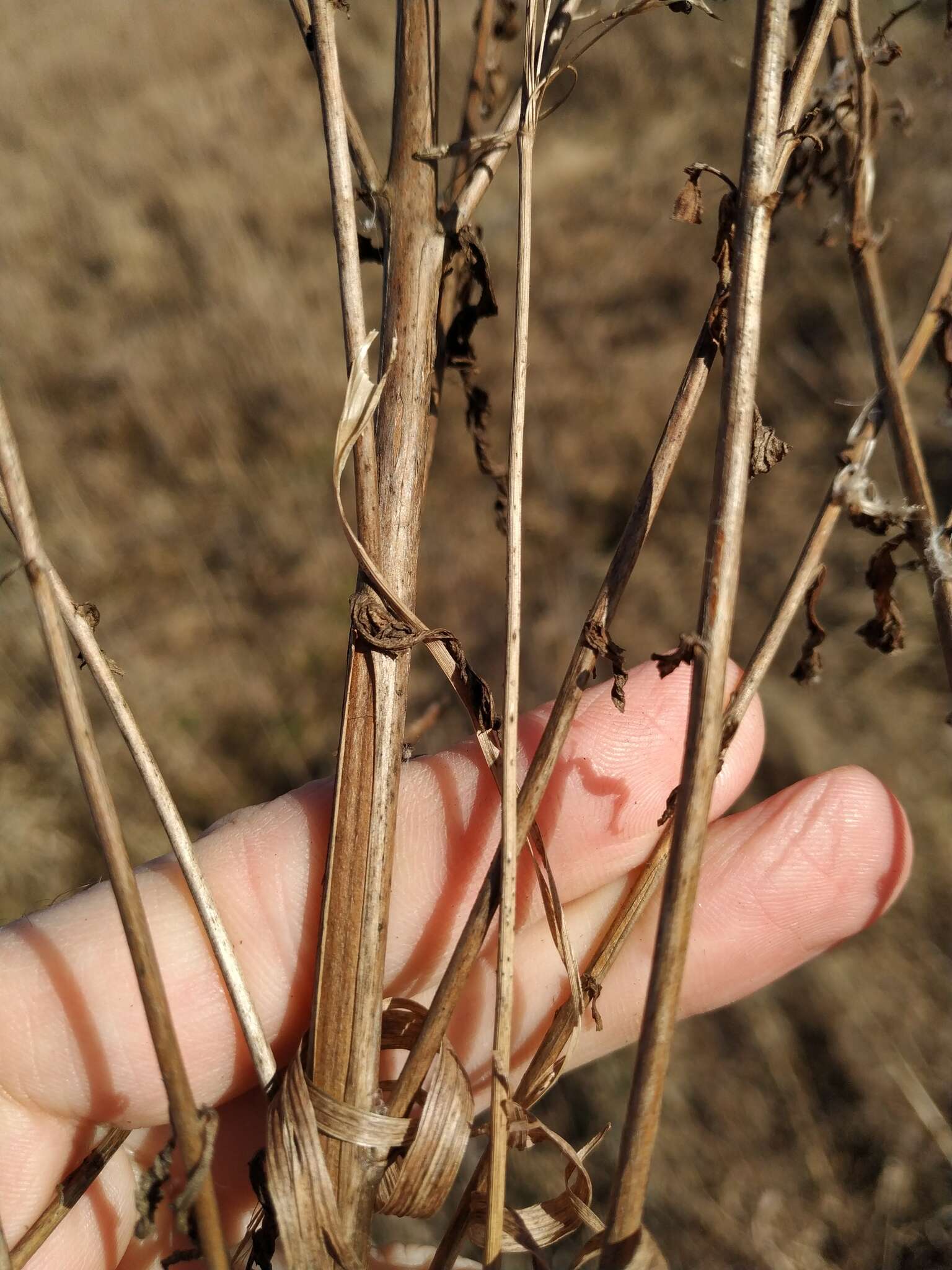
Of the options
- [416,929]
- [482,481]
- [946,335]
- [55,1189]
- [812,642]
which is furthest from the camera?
[482,481]

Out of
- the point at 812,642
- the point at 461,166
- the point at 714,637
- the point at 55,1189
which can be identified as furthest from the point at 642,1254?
the point at 461,166

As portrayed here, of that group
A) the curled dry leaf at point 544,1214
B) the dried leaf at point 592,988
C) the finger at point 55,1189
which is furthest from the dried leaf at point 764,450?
the finger at point 55,1189

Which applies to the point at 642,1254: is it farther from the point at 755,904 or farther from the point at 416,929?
the point at 755,904

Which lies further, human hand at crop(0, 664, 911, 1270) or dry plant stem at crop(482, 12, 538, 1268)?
human hand at crop(0, 664, 911, 1270)

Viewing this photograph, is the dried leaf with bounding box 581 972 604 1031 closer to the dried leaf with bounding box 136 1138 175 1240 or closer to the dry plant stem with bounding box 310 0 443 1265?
the dry plant stem with bounding box 310 0 443 1265

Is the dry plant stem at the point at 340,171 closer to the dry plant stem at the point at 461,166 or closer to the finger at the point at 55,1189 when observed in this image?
the dry plant stem at the point at 461,166

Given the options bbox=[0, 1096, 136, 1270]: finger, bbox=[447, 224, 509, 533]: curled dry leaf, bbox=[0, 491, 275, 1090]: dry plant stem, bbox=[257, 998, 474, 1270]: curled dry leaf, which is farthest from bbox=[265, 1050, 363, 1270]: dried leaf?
bbox=[447, 224, 509, 533]: curled dry leaf

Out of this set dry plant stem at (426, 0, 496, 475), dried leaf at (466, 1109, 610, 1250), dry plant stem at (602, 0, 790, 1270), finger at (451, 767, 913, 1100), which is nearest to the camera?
dry plant stem at (602, 0, 790, 1270)
